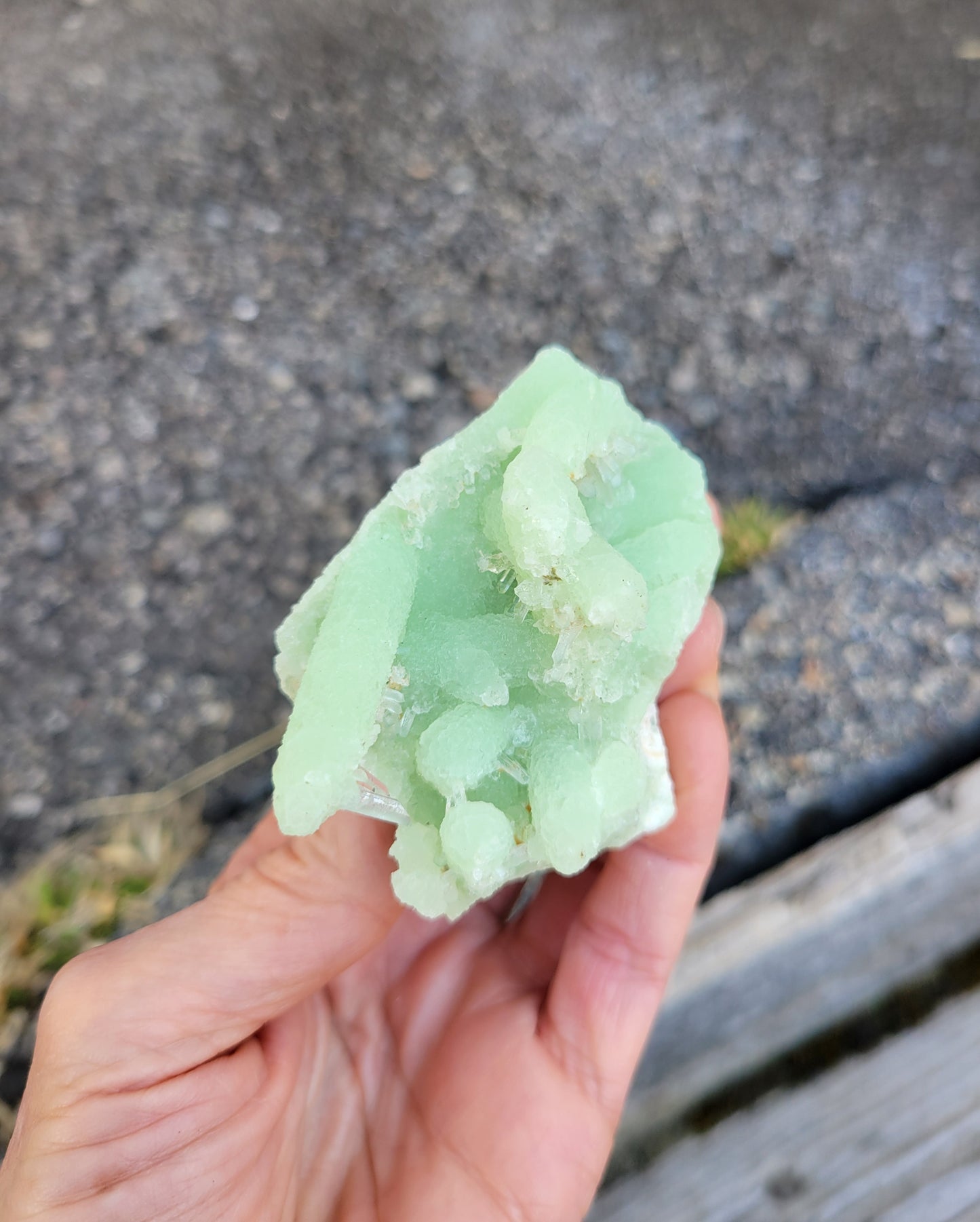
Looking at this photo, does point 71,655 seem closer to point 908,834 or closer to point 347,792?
point 347,792

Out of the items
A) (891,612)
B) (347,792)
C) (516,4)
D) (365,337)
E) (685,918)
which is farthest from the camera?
(516,4)

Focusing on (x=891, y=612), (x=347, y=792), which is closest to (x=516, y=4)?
(x=891, y=612)

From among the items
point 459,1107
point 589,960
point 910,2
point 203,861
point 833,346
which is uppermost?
point 910,2

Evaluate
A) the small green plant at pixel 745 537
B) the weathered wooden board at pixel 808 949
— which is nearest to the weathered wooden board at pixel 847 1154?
the weathered wooden board at pixel 808 949

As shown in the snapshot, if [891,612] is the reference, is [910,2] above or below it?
above

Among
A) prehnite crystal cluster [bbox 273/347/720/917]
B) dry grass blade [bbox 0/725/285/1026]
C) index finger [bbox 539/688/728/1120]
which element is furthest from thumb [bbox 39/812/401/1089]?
dry grass blade [bbox 0/725/285/1026]

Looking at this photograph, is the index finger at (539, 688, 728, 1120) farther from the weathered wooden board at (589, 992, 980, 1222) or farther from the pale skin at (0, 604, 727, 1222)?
the weathered wooden board at (589, 992, 980, 1222)
